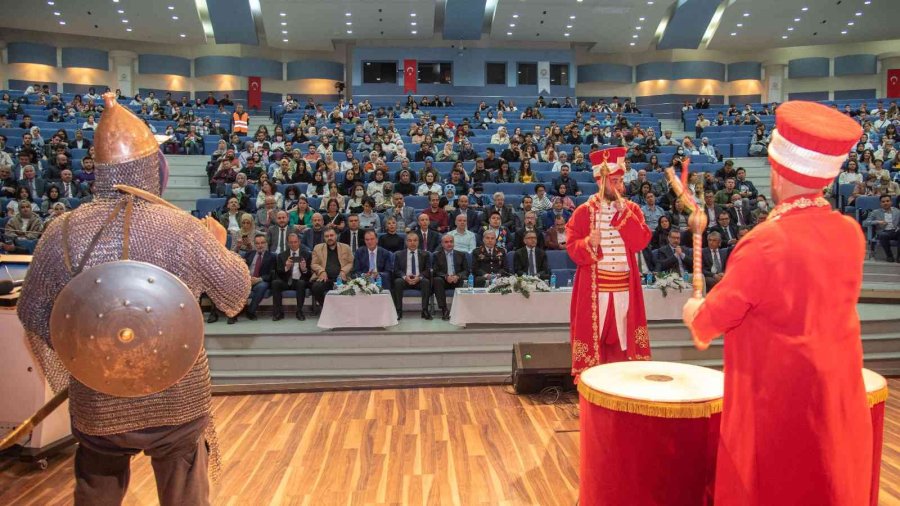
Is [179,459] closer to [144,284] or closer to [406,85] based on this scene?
[144,284]

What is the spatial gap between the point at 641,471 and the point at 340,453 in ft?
6.57

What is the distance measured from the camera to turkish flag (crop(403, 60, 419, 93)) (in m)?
22.8

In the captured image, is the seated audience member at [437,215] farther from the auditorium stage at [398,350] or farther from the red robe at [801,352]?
the red robe at [801,352]

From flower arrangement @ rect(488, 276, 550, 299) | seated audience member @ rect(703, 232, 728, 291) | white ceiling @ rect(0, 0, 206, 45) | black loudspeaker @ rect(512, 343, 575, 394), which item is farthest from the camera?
white ceiling @ rect(0, 0, 206, 45)

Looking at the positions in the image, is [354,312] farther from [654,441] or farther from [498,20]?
[498,20]

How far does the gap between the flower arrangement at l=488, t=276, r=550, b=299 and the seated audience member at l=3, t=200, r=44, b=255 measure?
19.1 feet

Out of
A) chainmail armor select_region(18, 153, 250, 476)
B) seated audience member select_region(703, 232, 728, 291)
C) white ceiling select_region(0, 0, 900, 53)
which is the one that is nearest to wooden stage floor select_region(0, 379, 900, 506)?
chainmail armor select_region(18, 153, 250, 476)

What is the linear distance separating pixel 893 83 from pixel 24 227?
26992 mm

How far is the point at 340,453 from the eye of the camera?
3.81 meters

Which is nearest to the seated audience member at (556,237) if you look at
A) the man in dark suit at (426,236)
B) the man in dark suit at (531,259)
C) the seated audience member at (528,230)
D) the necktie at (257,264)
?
the seated audience member at (528,230)

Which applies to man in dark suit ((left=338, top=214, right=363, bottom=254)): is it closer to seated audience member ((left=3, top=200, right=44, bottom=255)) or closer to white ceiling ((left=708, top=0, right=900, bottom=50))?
seated audience member ((left=3, top=200, right=44, bottom=255))

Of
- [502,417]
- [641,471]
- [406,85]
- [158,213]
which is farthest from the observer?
[406,85]

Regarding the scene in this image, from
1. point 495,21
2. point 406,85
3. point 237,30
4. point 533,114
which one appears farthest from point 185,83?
point 533,114

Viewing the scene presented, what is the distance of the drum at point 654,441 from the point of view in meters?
2.34
